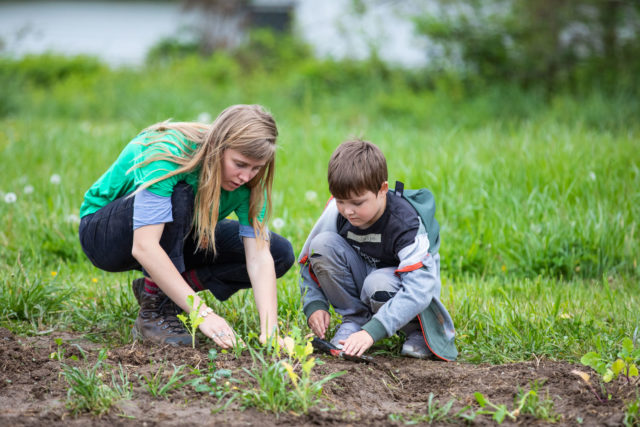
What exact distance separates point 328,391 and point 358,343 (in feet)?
1.36

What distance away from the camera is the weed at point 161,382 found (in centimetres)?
215

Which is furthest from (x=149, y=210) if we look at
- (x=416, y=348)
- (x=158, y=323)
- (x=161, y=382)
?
(x=416, y=348)

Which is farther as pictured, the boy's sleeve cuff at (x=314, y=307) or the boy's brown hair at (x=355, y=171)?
the boy's sleeve cuff at (x=314, y=307)

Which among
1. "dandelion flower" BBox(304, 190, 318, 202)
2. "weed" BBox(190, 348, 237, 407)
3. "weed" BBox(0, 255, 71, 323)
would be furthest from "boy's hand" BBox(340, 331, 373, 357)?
"dandelion flower" BBox(304, 190, 318, 202)

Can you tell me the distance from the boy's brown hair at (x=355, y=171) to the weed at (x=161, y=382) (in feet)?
3.16

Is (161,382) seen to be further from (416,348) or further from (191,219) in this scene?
(416,348)

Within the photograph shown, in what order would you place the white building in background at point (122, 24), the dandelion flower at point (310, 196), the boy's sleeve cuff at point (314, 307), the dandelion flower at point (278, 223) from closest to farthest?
the boy's sleeve cuff at point (314, 307)
the dandelion flower at point (278, 223)
the dandelion flower at point (310, 196)
the white building in background at point (122, 24)

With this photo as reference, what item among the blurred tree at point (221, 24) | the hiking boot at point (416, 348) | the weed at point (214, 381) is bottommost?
the hiking boot at point (416, 348)

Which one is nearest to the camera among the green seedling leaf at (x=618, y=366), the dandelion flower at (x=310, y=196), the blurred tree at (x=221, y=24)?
the green seedling leaf at (x=618, y=366)

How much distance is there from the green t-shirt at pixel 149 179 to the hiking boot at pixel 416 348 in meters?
0.88

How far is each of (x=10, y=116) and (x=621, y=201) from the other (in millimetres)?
7688

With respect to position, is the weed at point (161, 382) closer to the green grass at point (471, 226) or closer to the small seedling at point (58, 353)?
the small seedling at point (58, 353)

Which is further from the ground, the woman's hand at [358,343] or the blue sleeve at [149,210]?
the blue sleeve at [149,210]

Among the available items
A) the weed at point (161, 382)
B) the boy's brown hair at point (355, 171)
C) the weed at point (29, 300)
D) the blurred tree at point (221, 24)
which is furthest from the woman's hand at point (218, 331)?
the blurred tree at point (221, 24)
